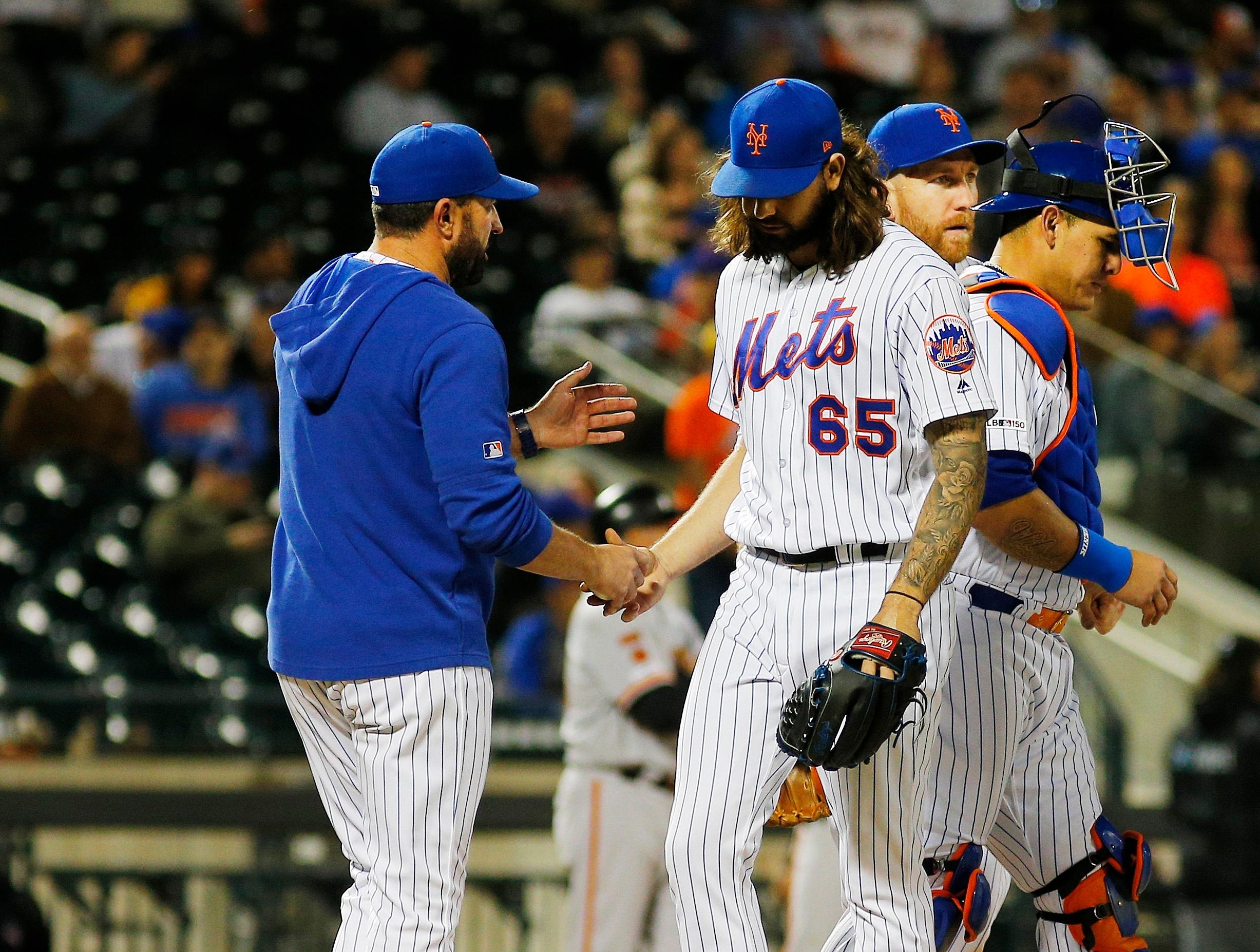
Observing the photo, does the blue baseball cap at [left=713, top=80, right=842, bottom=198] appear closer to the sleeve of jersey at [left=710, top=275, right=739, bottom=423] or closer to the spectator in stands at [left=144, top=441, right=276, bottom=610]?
the sleeve of jersey at [left=710, top=275, right=739, bottom=423]

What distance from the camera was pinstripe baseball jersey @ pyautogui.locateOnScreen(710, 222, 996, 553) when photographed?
352 centimetres

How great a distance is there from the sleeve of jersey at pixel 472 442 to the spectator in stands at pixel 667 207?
27.6 ft

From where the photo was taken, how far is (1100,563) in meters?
3.89

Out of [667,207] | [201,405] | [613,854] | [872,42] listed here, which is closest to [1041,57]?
[872,42]

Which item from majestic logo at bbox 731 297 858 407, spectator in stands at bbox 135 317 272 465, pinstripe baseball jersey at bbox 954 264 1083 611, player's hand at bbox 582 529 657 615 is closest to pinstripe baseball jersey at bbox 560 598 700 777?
player's hand at bbox 582 529 657 615

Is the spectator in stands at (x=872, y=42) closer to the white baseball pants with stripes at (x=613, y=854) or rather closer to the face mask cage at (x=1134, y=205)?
the white baseball pants with stripes at (x=613, y=854)

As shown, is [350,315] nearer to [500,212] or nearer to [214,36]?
[500,212]

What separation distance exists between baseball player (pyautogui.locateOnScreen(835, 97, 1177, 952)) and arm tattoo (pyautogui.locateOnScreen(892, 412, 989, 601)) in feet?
1.24

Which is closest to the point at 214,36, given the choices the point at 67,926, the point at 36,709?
the point at 36,709

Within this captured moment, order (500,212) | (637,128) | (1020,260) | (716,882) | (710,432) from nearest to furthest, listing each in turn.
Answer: (716,882) → (1020,260) → (710,432) → (500,212) → (637,128)

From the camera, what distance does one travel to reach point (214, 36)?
13289 mm

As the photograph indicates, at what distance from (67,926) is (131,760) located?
2.41 ft

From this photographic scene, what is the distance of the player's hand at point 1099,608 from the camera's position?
4.14 m

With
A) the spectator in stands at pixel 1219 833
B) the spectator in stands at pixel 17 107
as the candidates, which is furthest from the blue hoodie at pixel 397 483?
the spectator in stands at pixel 17 107
